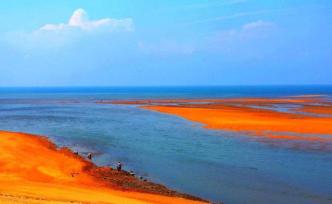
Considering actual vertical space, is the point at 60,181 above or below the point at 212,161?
below

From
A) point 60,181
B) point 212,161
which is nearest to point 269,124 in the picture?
point 212,161

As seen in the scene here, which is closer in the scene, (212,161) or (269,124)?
(212,161)

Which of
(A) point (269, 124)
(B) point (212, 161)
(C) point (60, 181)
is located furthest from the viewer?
(A) point (269, 124)

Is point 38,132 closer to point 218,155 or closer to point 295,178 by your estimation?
point 218,155

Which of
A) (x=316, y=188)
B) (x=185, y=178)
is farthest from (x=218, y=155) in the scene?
(x=316, y=188)

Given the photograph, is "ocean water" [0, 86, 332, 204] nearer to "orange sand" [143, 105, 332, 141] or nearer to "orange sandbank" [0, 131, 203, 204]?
"orange sandbank" [0, 131, 203, 204]

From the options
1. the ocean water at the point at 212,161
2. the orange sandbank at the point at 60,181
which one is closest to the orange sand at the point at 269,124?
the ocean water at the point at 212,161

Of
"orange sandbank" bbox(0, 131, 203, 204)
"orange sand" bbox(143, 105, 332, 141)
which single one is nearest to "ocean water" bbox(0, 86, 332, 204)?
"orange sandbank" bbox(0, 131, 203, 204)

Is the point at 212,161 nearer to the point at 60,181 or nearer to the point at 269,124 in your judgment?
the point at 60,181

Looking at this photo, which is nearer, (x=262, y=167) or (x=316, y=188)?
(x=316, y=188)

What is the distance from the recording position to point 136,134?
130ft

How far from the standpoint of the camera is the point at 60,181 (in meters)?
20.8

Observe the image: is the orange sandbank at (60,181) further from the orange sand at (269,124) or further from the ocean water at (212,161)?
the orange sand at (269,124)

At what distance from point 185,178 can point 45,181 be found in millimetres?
6823
